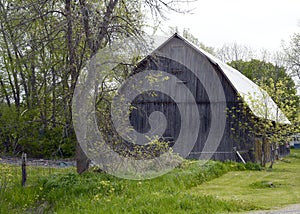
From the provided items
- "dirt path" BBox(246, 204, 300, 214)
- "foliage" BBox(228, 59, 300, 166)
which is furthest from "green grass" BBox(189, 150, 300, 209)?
"foliage" BBox(228, 59, 300, 166)

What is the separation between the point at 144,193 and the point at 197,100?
10566mm

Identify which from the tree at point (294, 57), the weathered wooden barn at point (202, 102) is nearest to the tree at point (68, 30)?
the weathered wooden barn at point (202, 102)

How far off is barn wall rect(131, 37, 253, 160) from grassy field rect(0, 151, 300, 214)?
629cm

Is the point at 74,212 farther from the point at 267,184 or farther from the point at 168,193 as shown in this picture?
the point at 267,184

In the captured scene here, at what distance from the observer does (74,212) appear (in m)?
7.87

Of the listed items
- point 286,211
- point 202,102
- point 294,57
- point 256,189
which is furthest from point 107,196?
point 294,57

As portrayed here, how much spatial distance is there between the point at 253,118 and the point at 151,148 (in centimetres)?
669

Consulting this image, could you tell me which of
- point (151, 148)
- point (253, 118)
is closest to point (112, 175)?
point (151, 148)

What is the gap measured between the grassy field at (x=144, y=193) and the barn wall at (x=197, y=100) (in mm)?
6286

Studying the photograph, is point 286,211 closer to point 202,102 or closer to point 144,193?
point 144,193

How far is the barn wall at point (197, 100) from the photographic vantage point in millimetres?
18078

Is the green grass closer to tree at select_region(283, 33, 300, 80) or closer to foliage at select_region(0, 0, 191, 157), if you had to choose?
foliage at select_region(0, 0, 191, 157)

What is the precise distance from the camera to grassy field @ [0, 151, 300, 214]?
7.77 meters

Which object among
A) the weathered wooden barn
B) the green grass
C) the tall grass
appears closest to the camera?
the tall grass
